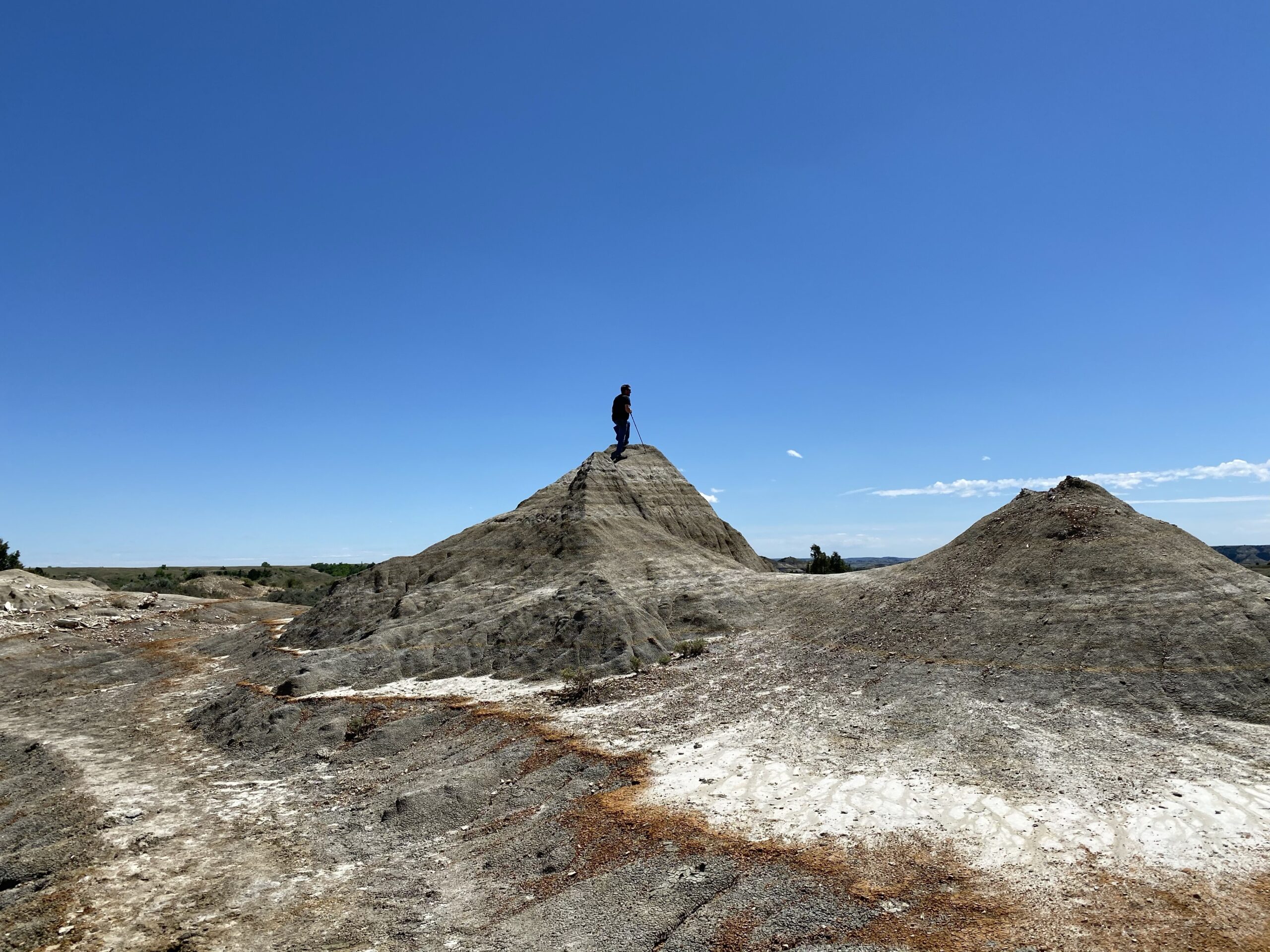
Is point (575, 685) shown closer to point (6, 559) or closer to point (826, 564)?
point (826, 564)

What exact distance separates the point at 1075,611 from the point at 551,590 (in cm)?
1493

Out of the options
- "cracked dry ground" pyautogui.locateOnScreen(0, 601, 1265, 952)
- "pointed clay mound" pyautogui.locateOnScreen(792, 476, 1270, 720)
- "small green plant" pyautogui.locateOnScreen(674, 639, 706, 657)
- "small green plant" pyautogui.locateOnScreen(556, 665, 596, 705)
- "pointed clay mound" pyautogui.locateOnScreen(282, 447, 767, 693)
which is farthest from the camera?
"pointed clay mound" pyautogui.locateOnScreen(282, 447, 767, 693)

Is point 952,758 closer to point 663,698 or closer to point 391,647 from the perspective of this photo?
point 663,698

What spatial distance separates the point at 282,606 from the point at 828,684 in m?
40.1

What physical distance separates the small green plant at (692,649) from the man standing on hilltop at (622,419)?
13.9 m

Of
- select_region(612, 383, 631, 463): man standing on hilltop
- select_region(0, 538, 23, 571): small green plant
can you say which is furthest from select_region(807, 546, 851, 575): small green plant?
select_region(0, 538, 23, 571): small green plant

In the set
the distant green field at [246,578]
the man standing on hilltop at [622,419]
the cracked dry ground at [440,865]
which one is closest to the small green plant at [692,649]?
the cracked dry ground at [440,865]

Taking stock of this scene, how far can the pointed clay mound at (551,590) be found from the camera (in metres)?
19.0

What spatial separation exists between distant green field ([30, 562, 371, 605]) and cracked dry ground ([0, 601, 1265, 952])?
3395 cm

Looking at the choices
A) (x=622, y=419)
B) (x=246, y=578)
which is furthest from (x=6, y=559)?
(x=622, y=419)

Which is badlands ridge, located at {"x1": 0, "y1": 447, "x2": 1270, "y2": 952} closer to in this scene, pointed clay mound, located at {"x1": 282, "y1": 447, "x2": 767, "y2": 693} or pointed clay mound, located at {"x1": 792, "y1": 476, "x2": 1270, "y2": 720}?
pointed clay mound, located at {"x1": 792, "y1": 476, "x2": 1270, "y2": 720}

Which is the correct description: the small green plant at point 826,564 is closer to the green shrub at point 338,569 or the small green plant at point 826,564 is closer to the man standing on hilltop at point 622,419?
the man standing on hilltop at point 622,419

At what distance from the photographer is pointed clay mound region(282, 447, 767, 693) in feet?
62.2

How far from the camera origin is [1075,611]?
15.4 metres
